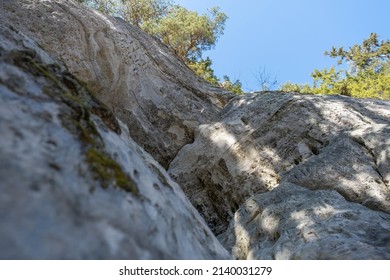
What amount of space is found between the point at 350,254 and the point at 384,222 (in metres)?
1.23

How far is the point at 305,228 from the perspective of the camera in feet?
16.2

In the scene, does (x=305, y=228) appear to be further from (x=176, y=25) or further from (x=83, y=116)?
(x=176, y=25)

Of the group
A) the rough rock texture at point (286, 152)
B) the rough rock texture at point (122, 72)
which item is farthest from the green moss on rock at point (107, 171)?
the rough rock texture at point (122, 72)

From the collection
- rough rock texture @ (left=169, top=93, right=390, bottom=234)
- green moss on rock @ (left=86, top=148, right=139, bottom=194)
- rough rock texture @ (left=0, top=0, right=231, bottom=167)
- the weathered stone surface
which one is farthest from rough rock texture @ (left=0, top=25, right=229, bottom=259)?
rough rock texture @ (left=0, top=0, right=231, bottom=167)

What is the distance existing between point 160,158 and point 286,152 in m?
2.98

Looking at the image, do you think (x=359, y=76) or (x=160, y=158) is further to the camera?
(x=359, y=76)

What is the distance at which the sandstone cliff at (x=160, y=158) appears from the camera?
2.03 metres

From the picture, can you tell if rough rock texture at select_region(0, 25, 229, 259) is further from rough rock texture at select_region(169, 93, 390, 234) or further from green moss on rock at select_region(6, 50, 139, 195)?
rough rock texture at select_region(169, 93, 390, 234)

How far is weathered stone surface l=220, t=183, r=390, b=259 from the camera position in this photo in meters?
4.17

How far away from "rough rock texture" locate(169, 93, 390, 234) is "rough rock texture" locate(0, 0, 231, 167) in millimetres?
816

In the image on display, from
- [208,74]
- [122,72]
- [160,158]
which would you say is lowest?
[160,158]

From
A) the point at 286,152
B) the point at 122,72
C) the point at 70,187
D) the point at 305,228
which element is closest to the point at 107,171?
the point at 70,187

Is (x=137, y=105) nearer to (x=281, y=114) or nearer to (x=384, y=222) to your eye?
(x=281, y=114)

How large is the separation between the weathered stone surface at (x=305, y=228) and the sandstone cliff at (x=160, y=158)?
3 cm
